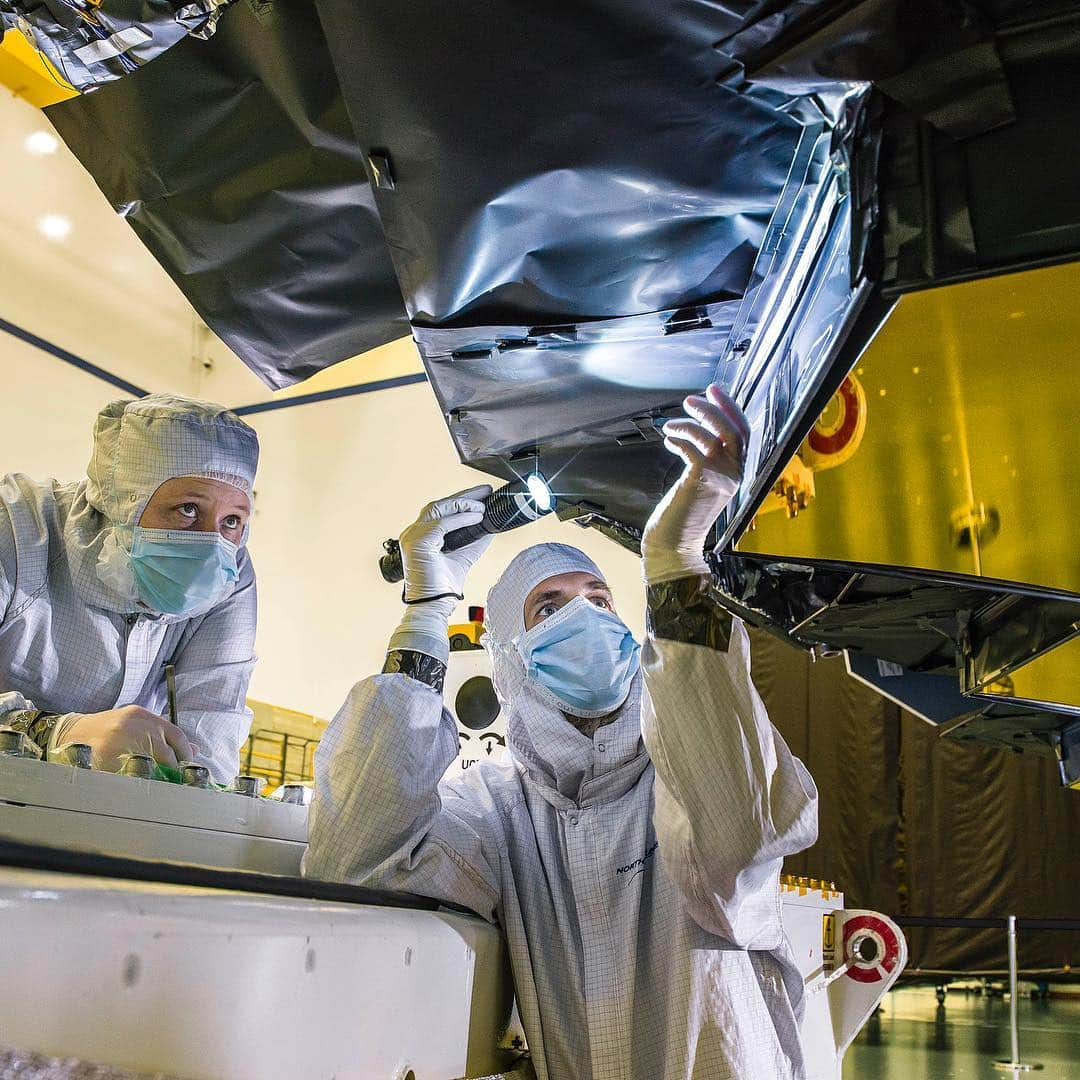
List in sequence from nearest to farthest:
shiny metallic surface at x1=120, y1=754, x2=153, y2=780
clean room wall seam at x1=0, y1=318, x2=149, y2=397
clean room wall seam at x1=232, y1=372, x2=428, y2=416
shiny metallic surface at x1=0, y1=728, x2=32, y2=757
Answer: shiny metallic surface at x1=0, y1=728, x2=32, y2=757, shiny metallic surface at x1=120, y1=754, x2=153, y2=780, clean room wall seam at x1=0, y1=318, x2=149, y2=397, clean room wall seam at x1=232, y1=372, x2=428, y2=416

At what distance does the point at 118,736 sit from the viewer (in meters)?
1.50

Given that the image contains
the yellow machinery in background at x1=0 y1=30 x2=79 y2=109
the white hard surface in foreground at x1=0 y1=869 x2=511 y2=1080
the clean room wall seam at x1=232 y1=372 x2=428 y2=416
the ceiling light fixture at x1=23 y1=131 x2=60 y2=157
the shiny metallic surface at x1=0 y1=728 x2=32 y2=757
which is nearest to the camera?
the white hard surface in foreground at x1=0 y1=869 x2=511 y2=1080

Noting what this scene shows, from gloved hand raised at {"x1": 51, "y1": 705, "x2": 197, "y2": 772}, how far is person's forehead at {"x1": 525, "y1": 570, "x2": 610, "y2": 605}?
629mm

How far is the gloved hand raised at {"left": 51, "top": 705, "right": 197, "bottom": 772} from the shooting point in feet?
4.83

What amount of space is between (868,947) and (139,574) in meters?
1.92

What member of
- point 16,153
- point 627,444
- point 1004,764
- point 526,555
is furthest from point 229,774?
point 1004,764

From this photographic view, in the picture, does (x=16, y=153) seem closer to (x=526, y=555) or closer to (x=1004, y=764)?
(x=526, y=555)

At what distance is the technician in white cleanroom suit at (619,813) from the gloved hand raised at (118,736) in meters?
0.24

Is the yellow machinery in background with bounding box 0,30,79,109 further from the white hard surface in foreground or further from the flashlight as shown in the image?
the white hard surface in foreground

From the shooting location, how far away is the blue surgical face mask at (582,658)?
5.42 feet

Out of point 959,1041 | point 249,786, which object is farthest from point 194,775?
point 959,1041

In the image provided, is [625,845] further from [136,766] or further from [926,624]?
[136,766]

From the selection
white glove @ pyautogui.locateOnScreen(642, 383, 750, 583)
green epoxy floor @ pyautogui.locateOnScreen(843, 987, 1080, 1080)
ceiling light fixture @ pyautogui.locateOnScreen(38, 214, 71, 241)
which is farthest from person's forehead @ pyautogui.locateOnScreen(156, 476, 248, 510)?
ceiling light fixture @ pyautogui.locateOnScreen(38, 214, 71, 241)

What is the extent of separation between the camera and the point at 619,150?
3.47ft
